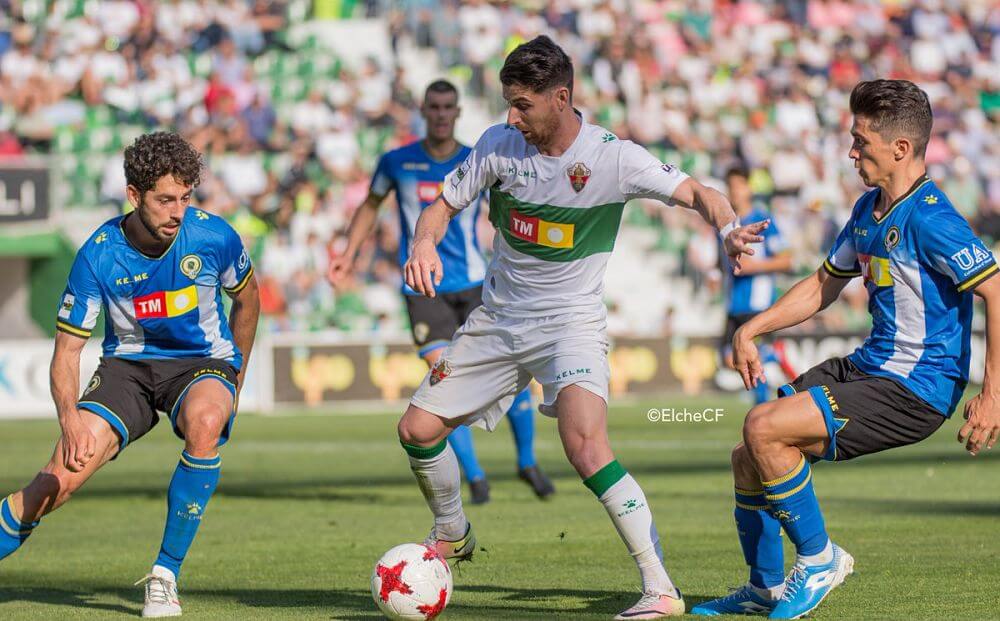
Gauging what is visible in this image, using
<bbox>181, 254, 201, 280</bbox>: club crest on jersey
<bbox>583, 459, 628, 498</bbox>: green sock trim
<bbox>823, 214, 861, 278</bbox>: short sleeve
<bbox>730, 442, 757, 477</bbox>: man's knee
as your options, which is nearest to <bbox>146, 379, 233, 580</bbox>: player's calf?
<bbox>181, 254, 201, 280</bbox>: club crest on jersey

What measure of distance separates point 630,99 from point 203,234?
18906 millimetres

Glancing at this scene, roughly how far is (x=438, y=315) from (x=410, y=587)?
468 centimetres

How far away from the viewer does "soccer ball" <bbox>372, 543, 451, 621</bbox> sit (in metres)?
5.86

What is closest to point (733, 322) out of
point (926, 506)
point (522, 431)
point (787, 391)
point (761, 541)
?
point (522, 431)

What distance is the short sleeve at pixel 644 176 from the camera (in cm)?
609

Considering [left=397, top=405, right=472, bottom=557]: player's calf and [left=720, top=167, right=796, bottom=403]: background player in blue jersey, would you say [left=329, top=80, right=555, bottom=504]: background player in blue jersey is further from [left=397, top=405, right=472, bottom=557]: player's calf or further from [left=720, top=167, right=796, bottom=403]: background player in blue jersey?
[left=397, top=405, right=472, bottom=557]: player's calf

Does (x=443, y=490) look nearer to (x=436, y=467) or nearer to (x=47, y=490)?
(x=436, y=467)

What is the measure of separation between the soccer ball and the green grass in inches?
9.6

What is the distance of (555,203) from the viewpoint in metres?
6.30

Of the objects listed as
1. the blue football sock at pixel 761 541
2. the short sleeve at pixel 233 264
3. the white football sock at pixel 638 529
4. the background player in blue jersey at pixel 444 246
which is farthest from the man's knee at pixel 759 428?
the background player in blue jersey at pixel 444 246

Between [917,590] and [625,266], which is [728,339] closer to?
[917,590]

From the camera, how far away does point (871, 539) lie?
8250mm

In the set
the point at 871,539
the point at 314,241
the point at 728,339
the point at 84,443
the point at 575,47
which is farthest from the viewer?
the point at 575,47

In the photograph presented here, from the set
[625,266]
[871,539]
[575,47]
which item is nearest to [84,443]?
[871,539]
